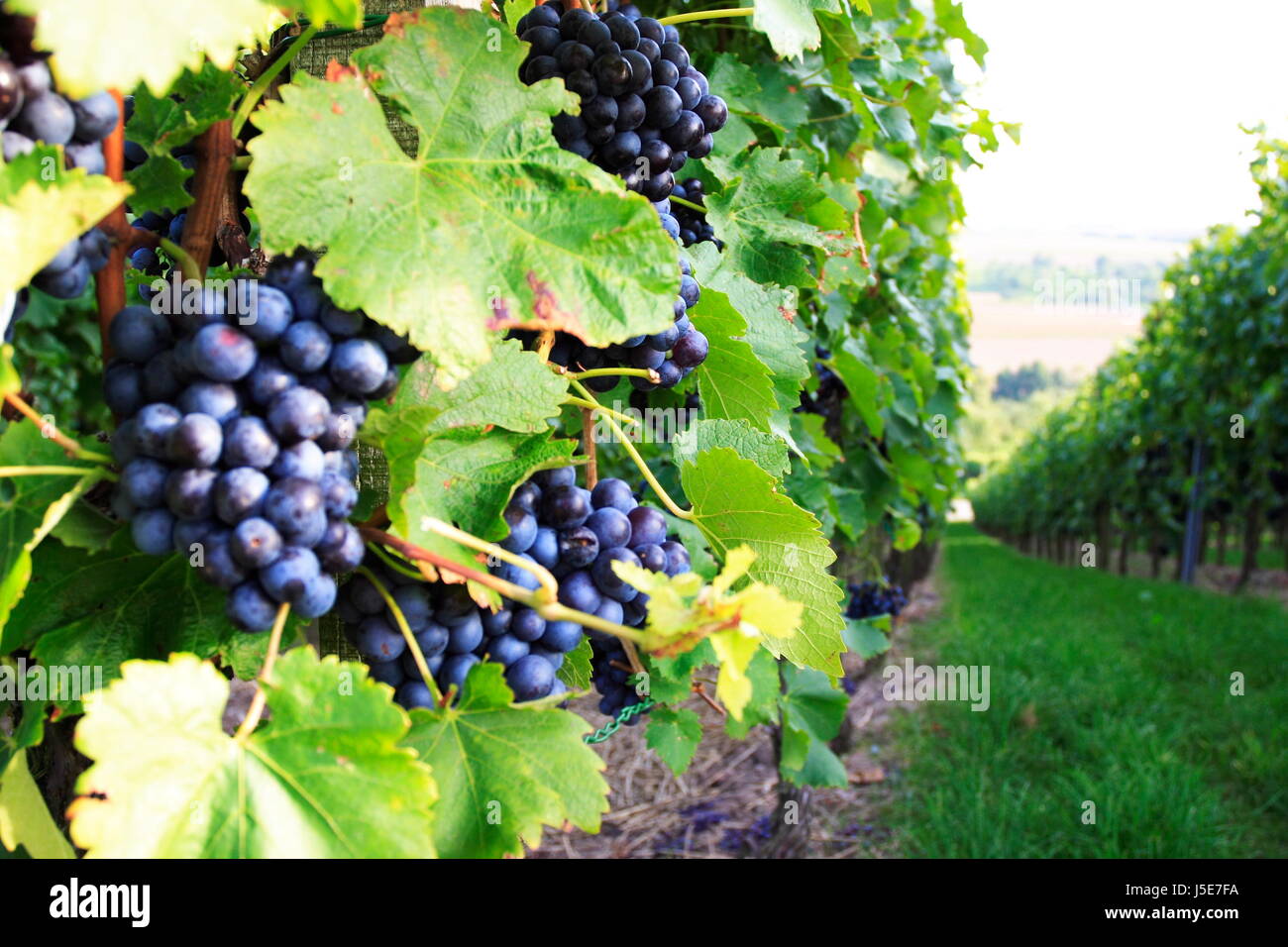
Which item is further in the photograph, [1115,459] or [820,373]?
[1115,459]

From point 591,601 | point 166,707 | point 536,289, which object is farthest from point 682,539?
point 166,707

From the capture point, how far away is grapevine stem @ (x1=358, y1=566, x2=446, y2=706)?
2.95 feet

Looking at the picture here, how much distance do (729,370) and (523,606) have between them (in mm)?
576

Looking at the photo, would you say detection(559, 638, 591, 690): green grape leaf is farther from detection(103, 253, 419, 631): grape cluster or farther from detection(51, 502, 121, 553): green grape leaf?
detection(51, 502, 121, 553): green grape leaf

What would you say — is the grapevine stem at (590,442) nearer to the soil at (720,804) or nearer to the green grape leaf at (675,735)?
the green grape leaf at (675,735)

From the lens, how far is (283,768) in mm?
766

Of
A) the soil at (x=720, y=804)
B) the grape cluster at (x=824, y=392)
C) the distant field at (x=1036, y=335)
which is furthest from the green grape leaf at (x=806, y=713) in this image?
the distant field at (x=1036, y=335)

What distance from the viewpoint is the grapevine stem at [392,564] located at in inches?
35.6

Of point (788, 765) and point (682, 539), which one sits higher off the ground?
point (682, 539)

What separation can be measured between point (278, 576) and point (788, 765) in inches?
98.8

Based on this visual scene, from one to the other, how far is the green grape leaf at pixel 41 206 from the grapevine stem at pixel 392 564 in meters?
0.38

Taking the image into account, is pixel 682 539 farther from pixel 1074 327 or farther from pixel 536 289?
pixel 1074 327

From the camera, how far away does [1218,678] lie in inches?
275

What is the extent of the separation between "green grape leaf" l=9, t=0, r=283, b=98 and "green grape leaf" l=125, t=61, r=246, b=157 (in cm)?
24
